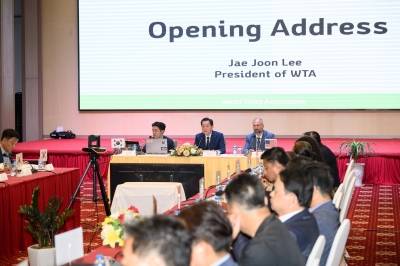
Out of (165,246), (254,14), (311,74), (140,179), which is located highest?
(254,14)

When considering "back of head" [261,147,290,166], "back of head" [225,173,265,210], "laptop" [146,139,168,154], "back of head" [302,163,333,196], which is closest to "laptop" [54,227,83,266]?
"back of head" [225,173,265,210]

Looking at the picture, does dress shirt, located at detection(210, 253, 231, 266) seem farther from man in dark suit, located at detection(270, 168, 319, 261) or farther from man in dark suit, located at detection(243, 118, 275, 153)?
man in dark suit, located at detection(243, 118, 275, 153)

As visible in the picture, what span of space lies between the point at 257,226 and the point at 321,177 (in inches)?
48.1

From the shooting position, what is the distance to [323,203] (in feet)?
11.7

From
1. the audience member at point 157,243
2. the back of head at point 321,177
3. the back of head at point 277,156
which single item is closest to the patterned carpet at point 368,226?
the back of head at point 277,156

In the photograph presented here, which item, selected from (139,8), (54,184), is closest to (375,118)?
(139,8)

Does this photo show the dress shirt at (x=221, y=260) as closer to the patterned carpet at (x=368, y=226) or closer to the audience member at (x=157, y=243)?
the audience member at (x=157, y=243)

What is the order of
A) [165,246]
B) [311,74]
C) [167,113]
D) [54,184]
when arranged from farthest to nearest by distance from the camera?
[167,113] → [311,74] → [54,184] → [165,246]

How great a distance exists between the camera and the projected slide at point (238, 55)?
35.5 feet

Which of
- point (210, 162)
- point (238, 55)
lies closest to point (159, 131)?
point (210, 162)

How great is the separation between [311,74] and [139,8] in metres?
3.35

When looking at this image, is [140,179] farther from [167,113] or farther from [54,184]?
[167,113]

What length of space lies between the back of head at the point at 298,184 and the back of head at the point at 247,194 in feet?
1.87

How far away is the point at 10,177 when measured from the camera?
5.77m
